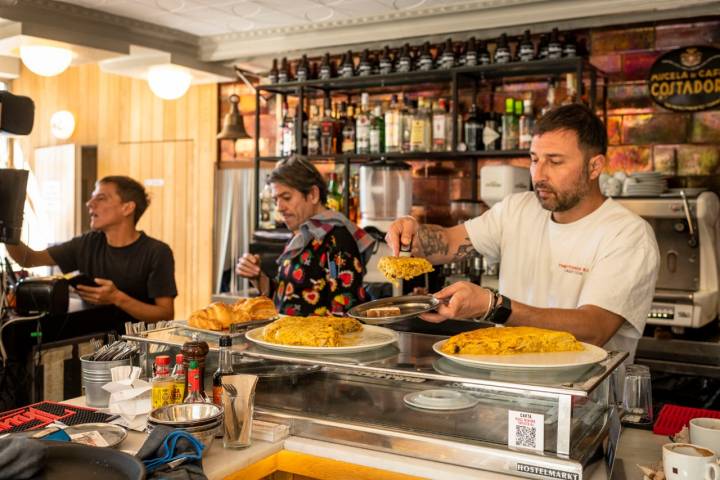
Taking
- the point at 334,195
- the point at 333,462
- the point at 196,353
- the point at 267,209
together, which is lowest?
the point at 333,462

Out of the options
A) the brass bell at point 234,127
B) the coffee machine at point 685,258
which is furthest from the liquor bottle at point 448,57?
the brass bell at point 234,127

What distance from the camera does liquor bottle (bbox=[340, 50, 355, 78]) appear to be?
16.6 feet

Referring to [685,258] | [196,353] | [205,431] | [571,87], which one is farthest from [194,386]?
[571,87]

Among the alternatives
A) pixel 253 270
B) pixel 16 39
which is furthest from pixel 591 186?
pixel 16 39

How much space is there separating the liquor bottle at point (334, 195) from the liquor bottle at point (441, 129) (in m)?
0.83

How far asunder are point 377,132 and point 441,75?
0.57 metres

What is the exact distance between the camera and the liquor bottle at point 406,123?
15.8 feet

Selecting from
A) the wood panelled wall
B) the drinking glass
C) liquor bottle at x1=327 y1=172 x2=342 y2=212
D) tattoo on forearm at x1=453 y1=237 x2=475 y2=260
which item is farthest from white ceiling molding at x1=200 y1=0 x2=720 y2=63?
the drinking glass

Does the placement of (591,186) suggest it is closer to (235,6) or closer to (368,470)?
(368,470)

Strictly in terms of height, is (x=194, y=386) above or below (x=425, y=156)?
below

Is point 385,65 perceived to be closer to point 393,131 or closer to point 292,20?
point 393,131

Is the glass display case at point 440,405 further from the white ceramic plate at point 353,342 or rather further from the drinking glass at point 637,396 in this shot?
the drinking glass at point 637,396

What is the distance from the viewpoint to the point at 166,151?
680 cm

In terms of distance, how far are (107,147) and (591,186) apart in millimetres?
5917
